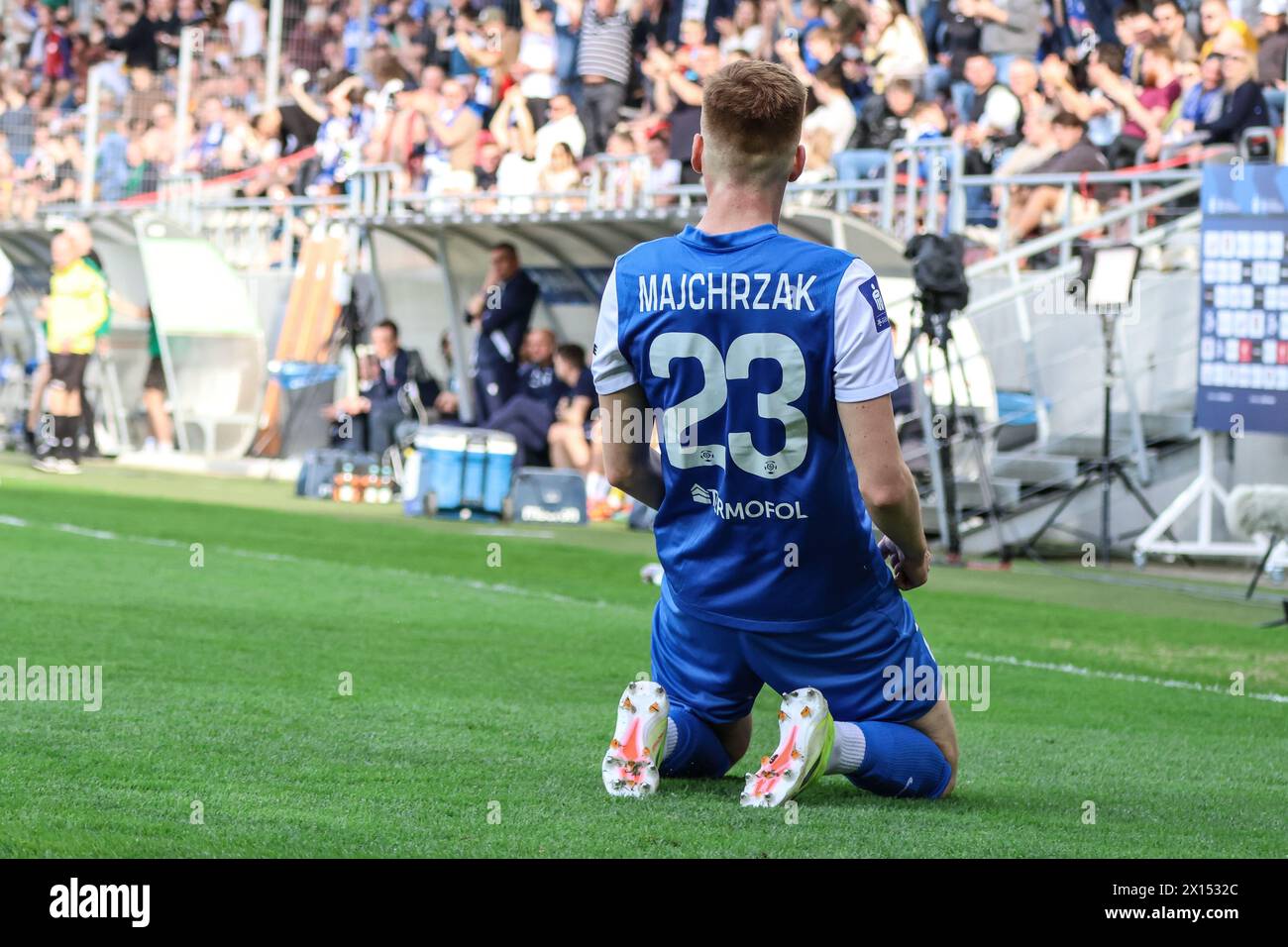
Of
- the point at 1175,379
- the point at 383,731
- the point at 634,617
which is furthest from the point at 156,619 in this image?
the point at 1175,379

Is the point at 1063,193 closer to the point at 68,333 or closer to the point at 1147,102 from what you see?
the point at 1147,102

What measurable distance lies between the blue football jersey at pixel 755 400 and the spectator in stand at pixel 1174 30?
47.8 feet

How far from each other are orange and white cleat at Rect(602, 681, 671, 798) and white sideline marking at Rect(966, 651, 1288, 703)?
13.2ft

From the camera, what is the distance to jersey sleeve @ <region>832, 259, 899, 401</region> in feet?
15.8

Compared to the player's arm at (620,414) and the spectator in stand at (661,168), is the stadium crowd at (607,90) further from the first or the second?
the player's arm at (620,414)

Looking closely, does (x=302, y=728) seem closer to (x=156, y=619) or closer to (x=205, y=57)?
(x=156, y=619)

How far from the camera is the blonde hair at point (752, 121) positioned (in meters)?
4.91

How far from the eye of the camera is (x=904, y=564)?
5.14 m

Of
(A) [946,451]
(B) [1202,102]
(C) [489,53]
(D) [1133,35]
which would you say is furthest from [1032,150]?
(C) [489,53]

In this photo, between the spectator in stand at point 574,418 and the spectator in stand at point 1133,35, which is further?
the spectator in stand at point 1133,35

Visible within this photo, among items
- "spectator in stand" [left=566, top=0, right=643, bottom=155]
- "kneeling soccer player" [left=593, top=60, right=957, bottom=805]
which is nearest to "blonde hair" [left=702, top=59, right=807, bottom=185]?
"kneeling soccer player" [left=593, top=60, right=957, bottom=805]

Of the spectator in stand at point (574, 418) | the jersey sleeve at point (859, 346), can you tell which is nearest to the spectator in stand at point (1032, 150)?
the spectator in stand at point (574, 418)

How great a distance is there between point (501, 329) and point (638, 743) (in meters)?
14.7

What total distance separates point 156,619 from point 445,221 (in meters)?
11.6
